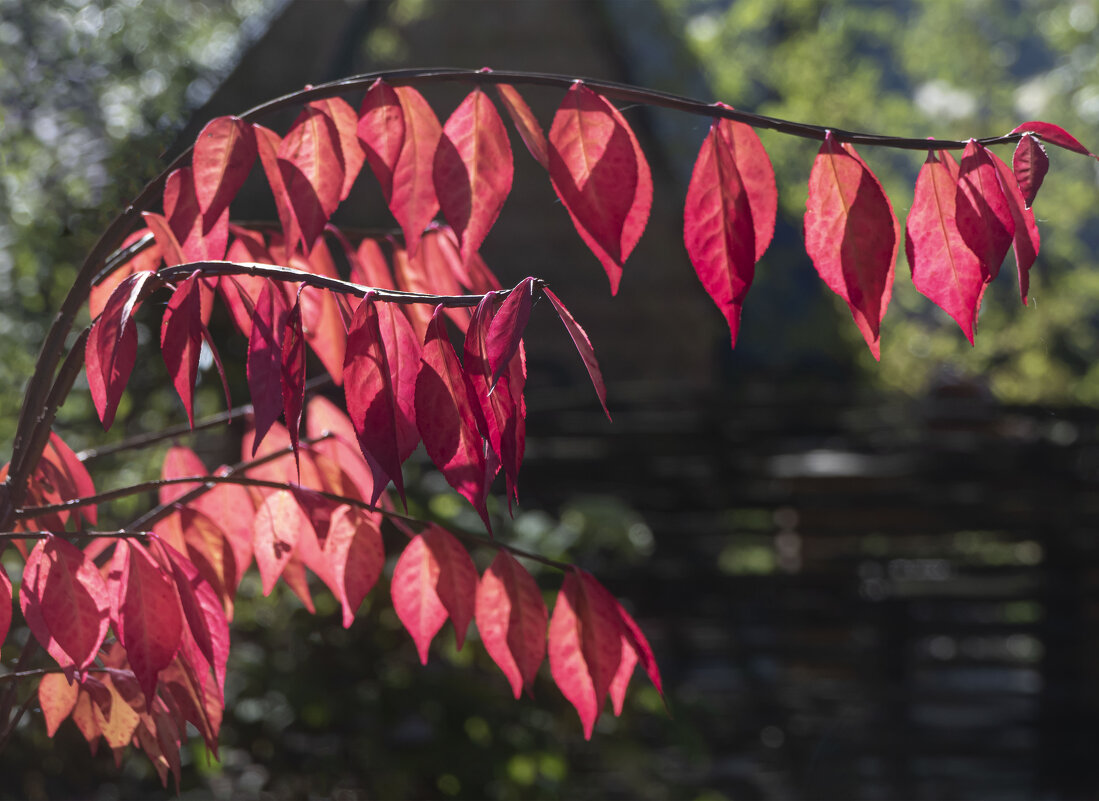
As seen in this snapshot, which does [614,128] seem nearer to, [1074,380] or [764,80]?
[1074,380]

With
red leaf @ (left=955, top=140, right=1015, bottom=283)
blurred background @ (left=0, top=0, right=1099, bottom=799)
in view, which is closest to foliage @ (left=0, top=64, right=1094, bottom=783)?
red leaf @ (left=955, top=140, right=1015, bottom=283)

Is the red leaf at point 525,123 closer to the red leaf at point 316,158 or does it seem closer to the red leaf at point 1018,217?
the red leaf at point 316,158

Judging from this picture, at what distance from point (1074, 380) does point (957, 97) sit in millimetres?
3745

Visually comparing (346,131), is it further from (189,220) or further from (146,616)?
(146,616)

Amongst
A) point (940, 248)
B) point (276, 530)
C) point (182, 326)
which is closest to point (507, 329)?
point (182, 326)

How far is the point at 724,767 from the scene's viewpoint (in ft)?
12.3

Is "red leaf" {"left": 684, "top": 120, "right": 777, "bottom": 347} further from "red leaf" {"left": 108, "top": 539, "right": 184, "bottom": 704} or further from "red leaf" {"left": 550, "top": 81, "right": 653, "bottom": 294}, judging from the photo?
"red leaf" {"left": 108, "top": 539, "right": 184, "bottom": 704}

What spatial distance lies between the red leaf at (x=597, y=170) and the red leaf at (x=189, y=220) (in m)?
0.30

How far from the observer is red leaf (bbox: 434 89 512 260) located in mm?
759

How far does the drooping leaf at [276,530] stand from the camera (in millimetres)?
956

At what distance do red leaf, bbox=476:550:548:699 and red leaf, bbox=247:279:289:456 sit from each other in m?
0.32

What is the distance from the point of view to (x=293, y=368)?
0.67 m

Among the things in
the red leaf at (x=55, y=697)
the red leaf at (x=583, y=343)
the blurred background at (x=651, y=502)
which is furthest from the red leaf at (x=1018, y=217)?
→ the blurred background at (x=651, y=502)

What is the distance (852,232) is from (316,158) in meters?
0.47
